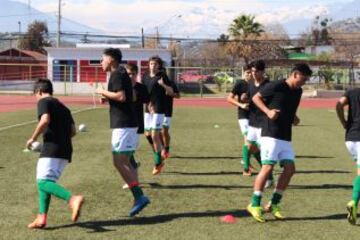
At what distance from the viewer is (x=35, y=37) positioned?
81625 mm

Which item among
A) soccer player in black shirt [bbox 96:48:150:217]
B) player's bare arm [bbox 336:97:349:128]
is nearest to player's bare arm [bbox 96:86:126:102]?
soccer player in black shirt [bbox 96:48:150:217]

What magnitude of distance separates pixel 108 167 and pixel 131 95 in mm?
3799

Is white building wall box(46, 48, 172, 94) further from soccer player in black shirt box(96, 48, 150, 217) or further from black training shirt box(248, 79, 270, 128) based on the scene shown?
soccer player in black shirt box(96, 48, 150, 217)

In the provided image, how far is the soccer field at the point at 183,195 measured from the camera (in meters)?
6.49

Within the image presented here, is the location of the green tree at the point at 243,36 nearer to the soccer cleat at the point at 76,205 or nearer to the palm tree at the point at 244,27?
the palm tree at the point at 244,27

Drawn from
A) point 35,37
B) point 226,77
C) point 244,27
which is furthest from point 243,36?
point 35,37

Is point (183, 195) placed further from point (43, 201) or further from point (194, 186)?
point (43, 201)

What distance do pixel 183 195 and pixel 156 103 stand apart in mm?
2557

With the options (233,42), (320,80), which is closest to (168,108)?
(320,80)

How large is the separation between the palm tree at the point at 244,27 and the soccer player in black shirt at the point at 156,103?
58.8 meters

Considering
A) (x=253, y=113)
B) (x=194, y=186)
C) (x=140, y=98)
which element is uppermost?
(x=140, y=98)

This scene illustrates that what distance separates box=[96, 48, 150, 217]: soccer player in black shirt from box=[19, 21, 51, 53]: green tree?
7571cm

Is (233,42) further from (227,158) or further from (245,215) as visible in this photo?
(245,215)

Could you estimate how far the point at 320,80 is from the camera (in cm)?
5088
